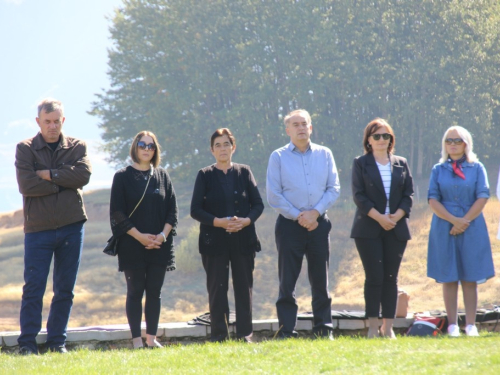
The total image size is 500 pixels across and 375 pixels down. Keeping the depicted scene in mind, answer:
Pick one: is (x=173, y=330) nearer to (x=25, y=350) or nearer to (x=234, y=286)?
(x=234, y=286)

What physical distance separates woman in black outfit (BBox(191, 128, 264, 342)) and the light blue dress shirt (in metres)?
0.30

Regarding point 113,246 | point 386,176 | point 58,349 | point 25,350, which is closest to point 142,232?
point 113,246

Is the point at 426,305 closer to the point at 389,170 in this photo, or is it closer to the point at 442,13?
the point at 389,170

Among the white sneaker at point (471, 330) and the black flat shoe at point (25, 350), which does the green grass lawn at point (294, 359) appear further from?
the white sneaker at point (471, 330)

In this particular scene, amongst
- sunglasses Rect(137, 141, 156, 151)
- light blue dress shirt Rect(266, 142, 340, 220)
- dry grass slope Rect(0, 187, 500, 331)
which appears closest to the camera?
sunglasses Rect(137, 141, 156, 151)

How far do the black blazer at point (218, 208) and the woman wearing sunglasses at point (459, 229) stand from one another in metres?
1.93

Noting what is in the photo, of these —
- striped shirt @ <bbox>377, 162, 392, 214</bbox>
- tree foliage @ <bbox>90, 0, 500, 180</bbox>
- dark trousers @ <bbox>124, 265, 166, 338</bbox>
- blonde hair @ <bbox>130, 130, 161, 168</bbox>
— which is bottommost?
dark trousers @ <bbox>124, 265, 166, 338</bbox>

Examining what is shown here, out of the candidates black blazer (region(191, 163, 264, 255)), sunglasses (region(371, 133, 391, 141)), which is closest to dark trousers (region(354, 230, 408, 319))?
sunglasses (region(371, 133, 391, 141))

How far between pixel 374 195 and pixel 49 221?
10.9 feet

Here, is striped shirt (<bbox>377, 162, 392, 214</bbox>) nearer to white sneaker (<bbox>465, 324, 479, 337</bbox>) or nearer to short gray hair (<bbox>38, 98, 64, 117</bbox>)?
white sneaker (<bbox>465, 324, 479, 337</bbox>)

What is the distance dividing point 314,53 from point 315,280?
106ft

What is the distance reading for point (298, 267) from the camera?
290 inches

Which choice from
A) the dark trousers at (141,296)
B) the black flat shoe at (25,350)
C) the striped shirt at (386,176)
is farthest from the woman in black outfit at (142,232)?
the striped shirt at (386,176)

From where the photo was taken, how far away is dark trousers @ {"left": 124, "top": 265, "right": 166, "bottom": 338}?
6.96 m
